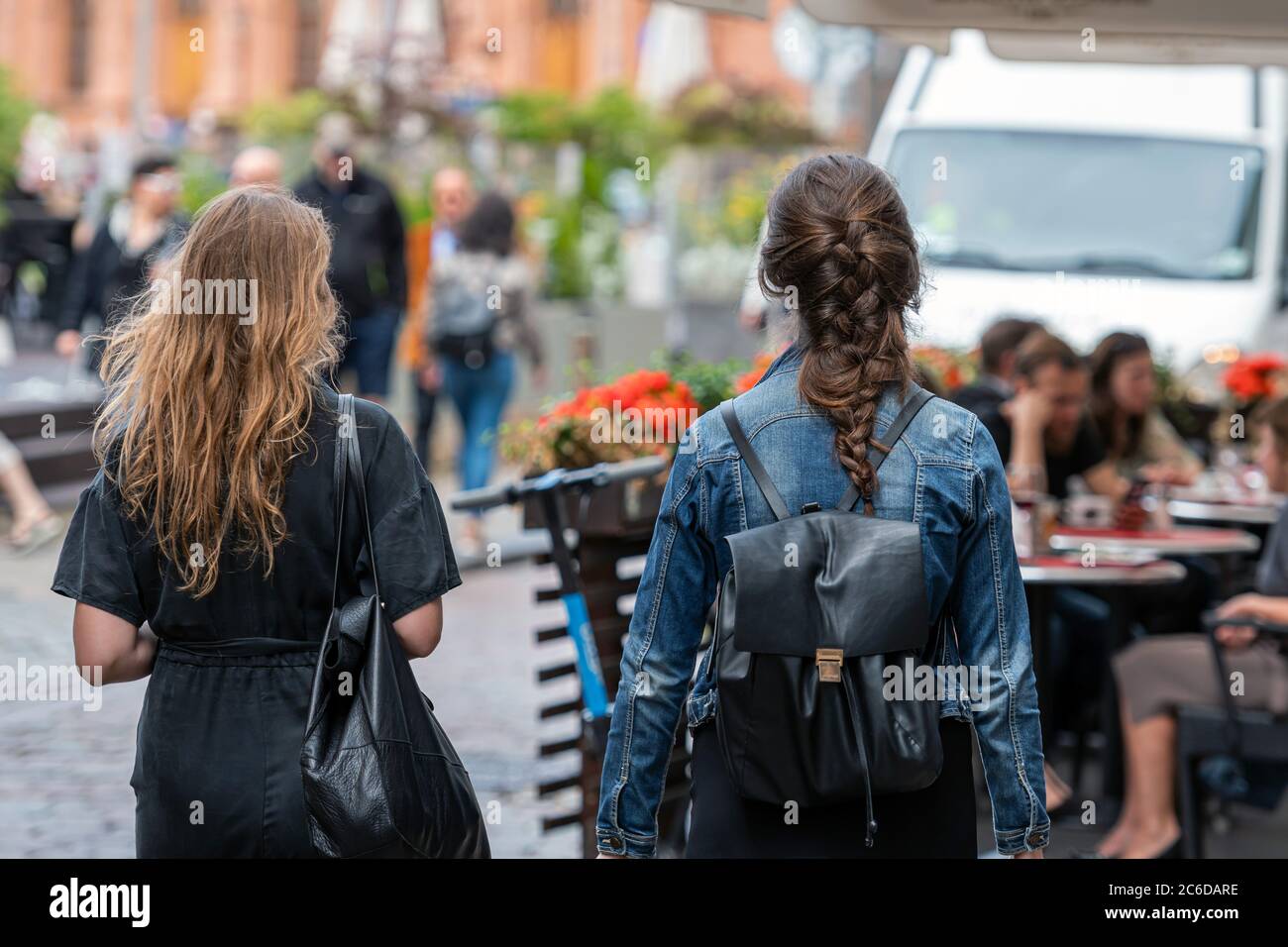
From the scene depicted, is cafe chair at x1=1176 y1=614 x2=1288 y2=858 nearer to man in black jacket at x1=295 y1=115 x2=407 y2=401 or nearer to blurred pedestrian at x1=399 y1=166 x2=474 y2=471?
man in black jacket at x1=295 y1=115 x2=407 y2=401

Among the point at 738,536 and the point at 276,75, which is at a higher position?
the point at 276,75

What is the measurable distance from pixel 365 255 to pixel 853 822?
807 cm

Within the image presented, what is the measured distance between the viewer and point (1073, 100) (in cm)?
1102

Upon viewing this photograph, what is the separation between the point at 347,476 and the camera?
9.34 feet

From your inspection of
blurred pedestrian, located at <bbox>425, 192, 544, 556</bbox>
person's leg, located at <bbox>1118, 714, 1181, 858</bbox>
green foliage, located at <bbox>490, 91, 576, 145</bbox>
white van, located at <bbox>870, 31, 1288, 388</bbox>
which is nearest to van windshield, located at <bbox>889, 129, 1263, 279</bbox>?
white van, located at <bbox>870, 31, 1288, 388</bbox>

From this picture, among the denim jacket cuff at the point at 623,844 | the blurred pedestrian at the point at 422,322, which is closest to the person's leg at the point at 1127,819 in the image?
the denim jacket cuff at the point at 623,844

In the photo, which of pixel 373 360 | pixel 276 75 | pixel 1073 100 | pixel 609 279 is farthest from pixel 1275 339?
pixel 276 75

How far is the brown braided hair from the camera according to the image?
8.94ft

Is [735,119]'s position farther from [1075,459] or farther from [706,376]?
[706,376]

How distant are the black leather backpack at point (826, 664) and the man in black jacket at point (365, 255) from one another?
7.85m

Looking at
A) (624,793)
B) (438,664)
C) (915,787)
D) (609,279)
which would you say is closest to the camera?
(915,787)

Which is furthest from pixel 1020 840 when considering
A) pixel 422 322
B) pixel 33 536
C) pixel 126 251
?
pixel 422 322
